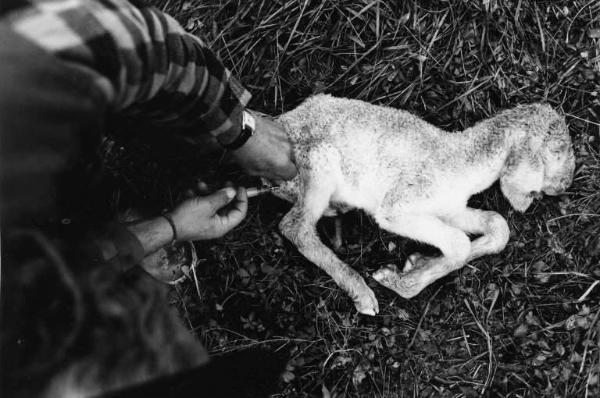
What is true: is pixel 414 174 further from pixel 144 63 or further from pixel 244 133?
pixel 144 63

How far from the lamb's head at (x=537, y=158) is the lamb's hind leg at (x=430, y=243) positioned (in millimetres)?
502

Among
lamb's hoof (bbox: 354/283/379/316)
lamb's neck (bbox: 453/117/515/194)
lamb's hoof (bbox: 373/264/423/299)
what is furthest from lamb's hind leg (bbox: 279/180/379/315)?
lamb's neck (bbox: 453/117/515/194)

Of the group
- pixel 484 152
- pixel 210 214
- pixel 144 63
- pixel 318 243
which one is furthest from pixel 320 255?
pixel 144 63

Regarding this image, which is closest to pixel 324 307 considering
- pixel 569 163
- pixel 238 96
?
pixel 238 96

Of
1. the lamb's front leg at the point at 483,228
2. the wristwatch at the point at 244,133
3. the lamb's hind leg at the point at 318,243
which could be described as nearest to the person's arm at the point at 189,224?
the lamb's hind leg at the point at 318,243

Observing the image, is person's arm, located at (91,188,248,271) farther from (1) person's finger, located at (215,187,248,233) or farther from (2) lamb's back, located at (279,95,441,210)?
(2) lamb's back, located at (279,95,441,210)

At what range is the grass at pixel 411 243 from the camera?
3.91m

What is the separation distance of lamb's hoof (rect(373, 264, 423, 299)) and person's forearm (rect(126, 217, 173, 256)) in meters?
1.48

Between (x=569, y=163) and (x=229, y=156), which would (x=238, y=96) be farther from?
(x=569, y=163)

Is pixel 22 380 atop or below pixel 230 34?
below

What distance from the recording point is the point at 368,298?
389 centimetres

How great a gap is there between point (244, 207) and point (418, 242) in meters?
1.26

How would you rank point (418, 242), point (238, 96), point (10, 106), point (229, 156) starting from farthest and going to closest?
point (418, 242), point (229, 156), point (238, 96), point (10, 106)

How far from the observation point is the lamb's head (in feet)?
12.0
